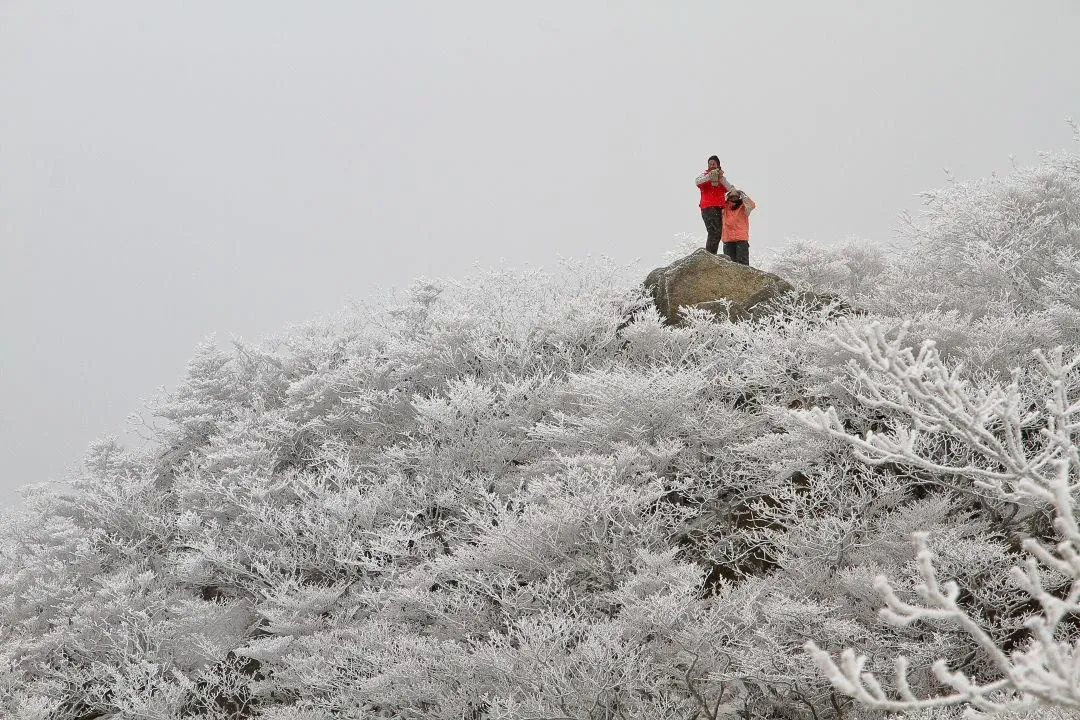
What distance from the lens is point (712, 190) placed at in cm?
1498

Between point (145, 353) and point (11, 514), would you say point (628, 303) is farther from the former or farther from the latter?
point (145, 353)

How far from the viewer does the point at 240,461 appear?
12.1 metres

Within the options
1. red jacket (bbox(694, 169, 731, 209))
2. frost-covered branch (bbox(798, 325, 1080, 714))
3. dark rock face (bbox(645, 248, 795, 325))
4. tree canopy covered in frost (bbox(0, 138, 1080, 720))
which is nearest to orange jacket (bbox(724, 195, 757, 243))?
red jacket (bbox(694, 169, 731, 209))

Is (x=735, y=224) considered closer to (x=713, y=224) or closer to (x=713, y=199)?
(x=713, y=224)

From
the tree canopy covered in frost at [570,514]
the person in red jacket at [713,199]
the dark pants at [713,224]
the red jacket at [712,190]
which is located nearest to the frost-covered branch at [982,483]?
the tree canopy covered in frost at [570,514]

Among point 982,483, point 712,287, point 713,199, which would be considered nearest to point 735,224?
point 713,199

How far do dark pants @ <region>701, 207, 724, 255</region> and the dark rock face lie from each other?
1361mm

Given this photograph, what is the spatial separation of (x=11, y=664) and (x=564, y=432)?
8883 millimetres

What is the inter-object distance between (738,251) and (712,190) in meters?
1.43

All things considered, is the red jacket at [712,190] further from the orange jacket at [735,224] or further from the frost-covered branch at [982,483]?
the frost-covered branch at [982,483]

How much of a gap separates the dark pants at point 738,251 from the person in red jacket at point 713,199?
1.00 ft

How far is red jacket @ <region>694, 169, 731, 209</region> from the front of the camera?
14.5m

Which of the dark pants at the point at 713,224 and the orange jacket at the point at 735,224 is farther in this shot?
the dark pants at the point at 713,224

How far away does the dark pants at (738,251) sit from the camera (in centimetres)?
1527
